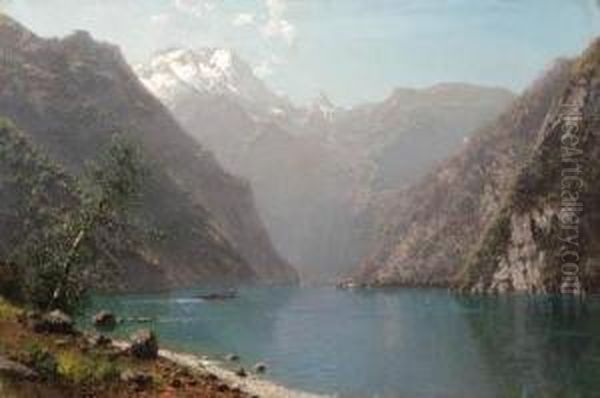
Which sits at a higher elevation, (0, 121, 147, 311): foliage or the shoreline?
(0, 121, 147, 311): foliage

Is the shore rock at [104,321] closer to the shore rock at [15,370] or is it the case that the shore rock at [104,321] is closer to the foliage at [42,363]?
the foliage at [42,363]

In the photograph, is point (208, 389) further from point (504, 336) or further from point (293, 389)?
point (504, 336)

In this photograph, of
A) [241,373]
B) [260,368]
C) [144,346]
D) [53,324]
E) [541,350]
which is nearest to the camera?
[53,324]

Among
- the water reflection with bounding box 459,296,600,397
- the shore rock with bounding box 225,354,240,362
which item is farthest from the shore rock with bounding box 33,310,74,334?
the shore rock with bounding box 225,354,240,362

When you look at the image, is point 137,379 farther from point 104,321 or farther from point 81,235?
point 104,321

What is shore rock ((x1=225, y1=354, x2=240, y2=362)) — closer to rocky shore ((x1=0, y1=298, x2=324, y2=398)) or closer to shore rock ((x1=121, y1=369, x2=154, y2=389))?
rocky shore ((x1=0, y1=298, x2=324, y2=398))

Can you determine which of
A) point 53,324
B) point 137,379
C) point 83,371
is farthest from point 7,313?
point 83,371

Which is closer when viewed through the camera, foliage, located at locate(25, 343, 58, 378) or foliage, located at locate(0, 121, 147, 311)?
foliage, located at locate(25, 343, 58, 378)
